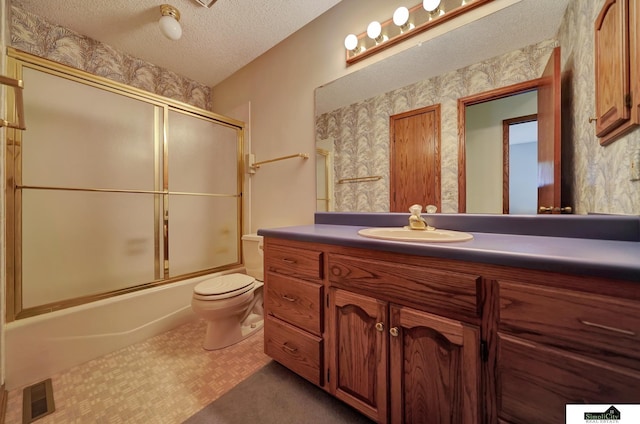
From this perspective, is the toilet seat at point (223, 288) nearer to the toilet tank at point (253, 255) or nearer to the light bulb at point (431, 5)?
→ the toilet tank at point (253, 255)

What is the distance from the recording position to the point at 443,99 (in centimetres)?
116

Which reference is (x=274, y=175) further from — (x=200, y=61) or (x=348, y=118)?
(x=200, y=61)

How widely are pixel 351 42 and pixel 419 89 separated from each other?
60cm

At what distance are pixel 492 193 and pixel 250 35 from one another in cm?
205

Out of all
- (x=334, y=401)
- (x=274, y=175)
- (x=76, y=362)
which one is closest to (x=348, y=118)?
(x=274, y=175)

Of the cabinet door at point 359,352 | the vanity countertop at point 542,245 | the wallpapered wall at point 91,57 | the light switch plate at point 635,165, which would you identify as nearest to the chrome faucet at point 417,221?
the vanity countertop at point 542,245

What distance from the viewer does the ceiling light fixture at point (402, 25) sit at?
116 cm

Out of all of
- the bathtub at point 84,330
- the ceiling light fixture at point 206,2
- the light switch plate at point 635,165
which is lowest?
the bathtub at point 84,330

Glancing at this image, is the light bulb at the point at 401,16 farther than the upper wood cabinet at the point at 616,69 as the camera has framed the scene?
Yes

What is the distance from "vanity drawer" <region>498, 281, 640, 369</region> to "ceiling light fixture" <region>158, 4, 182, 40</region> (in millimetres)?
2292

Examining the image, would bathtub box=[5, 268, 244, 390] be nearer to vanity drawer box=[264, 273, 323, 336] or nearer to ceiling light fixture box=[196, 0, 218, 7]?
vanity drawer box=[264, 273, 323, 336]

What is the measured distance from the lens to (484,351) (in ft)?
2.09

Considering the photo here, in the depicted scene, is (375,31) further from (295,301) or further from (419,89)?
(295,301)

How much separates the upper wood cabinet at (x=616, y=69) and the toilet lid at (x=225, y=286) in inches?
72.7
